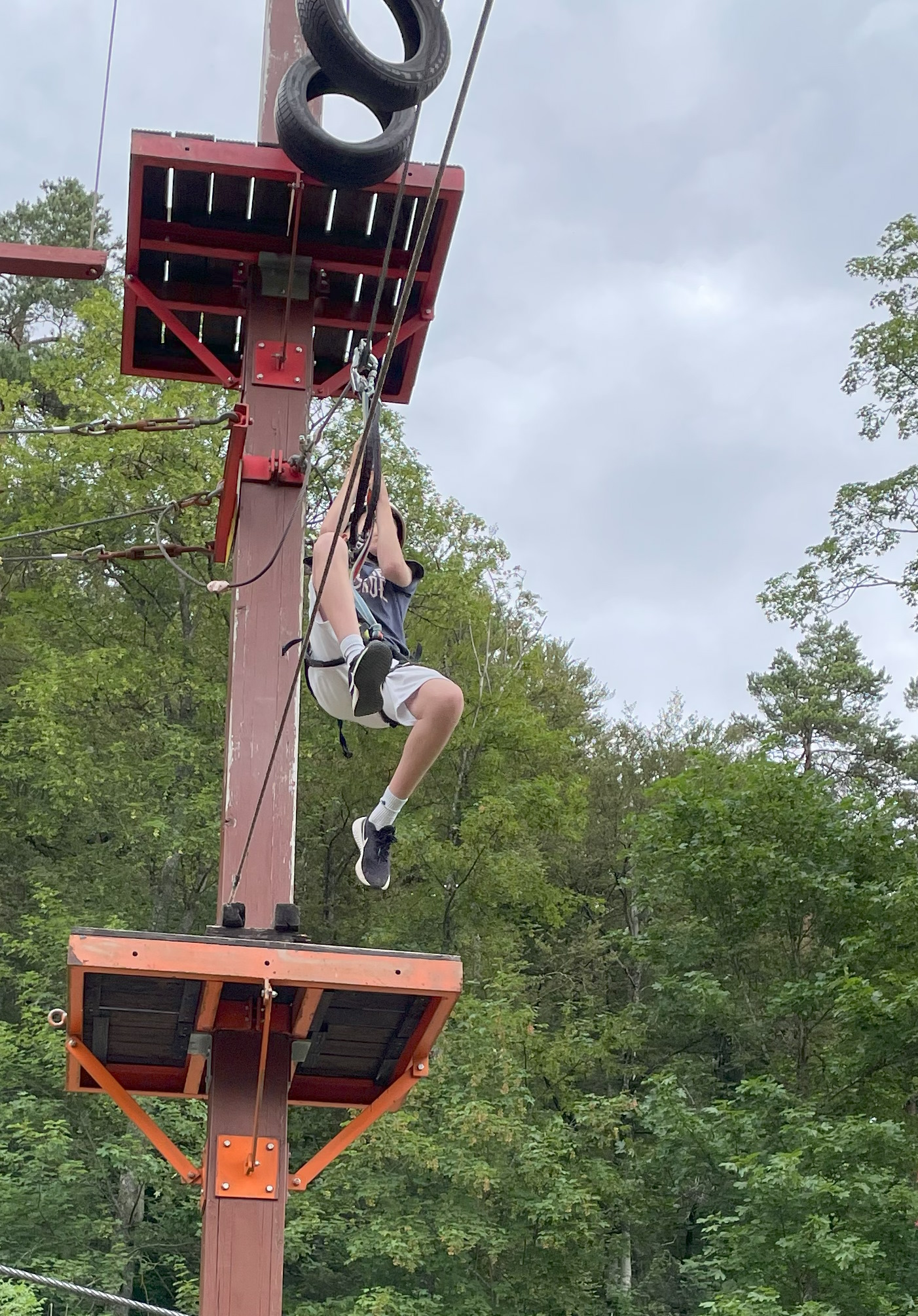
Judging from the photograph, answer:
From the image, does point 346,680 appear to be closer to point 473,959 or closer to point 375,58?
point 375,58

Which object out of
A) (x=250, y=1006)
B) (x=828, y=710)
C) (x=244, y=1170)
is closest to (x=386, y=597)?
(x=250, y=1006)

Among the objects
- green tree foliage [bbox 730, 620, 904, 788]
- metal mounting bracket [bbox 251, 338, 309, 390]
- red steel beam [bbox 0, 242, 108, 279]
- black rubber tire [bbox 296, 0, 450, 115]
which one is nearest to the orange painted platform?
metal mounting bracket [bbox 251, 338, 309, 390]

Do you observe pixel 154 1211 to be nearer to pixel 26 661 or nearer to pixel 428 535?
pixel 26 661

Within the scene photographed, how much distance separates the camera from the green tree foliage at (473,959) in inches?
498

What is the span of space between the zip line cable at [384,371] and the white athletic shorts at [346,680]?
0.05 meters

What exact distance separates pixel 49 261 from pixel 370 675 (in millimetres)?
2436

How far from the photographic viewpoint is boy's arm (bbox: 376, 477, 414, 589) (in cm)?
435

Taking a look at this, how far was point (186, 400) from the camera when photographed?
1655cm

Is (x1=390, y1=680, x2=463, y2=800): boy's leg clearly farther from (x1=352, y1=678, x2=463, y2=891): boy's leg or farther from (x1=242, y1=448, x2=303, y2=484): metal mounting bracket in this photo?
(x1=242, y1=448, x2=303, y2=484): metal mounting bracket

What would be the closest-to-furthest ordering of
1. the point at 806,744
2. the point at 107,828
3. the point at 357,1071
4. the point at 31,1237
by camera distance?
the point at 357,1071, the point at 31,1237, the point at 107,828, the point at 806,744

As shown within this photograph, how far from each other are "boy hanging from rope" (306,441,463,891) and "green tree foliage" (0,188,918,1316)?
7896mm

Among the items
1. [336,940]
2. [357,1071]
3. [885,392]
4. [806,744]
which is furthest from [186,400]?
[806,744]

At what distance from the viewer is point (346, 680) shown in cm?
409

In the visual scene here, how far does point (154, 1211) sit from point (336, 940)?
3625mm
